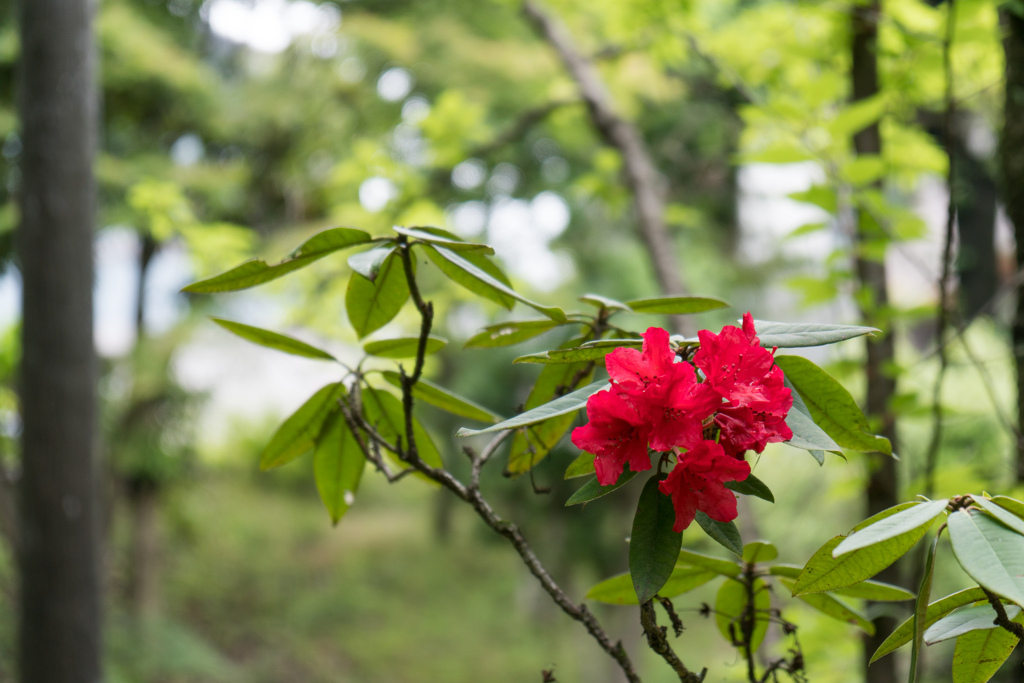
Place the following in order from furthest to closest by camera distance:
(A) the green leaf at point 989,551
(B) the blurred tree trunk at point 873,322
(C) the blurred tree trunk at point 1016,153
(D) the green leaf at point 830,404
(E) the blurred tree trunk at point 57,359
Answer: (E) the blurred tree trunk at point 57,359
(B) the blurred tree trunk at point 873,322
(C) the blurred tree trunk at point 1016,153
(D) the green leaf at point 830,404
(A) the green leaf at point 989,551

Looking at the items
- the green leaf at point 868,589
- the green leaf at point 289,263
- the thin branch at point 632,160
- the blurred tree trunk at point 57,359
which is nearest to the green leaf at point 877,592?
the green leaf at point 868,589

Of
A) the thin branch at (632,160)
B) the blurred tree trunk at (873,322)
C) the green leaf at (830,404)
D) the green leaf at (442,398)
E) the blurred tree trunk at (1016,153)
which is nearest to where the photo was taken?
the green leaf at (830,404)

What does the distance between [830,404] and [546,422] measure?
0.15 meters

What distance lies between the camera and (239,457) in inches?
193

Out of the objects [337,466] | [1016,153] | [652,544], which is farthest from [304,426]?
[1016,153]

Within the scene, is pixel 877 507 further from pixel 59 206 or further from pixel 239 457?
pixel 239 457

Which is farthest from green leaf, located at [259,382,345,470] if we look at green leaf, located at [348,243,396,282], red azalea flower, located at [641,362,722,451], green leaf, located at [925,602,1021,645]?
green leaf, located at [925,602,1021,645]

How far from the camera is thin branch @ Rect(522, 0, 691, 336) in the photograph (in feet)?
4.36

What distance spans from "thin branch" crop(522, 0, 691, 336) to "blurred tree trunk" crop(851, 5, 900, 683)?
388mm

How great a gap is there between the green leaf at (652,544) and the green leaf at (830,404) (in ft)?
0.28

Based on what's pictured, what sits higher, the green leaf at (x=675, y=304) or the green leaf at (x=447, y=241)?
the green leaf at (x=447, y=241)

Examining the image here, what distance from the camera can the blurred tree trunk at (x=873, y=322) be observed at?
0.76 m

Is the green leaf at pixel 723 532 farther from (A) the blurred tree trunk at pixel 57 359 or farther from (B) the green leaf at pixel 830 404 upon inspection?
(A) the blurred tree trunk at pixel 57 359

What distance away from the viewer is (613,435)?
0.27m
